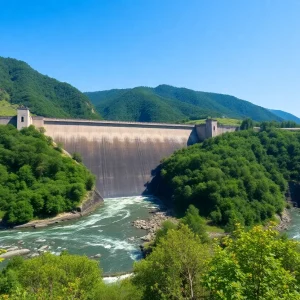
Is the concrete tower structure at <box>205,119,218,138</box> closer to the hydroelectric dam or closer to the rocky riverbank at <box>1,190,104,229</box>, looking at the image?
the hydroelectric dam

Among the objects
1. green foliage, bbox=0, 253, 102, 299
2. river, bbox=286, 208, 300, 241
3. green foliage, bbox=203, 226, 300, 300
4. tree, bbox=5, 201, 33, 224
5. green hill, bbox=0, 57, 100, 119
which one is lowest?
river, bbox=286, 208, 300, 241

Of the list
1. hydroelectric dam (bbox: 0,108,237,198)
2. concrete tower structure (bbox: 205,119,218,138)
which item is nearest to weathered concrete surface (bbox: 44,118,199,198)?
hydroelectric dam (bbox: 0,108,237,198)

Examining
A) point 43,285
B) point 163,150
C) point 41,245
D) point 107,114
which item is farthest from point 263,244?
point 107,114

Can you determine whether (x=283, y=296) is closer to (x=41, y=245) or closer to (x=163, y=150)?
(x=41, y=245)

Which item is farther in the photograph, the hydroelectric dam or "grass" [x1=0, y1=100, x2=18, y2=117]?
"grass" [x1=0, y1=100, x2=18, y2=117]

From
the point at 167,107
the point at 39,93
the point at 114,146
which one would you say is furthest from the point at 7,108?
the point at 167,107

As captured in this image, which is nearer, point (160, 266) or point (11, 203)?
point (160, 266)

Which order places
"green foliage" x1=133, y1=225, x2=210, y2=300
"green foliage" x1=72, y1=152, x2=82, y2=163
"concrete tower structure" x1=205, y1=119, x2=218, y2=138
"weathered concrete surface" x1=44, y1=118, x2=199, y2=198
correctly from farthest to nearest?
"concrete tower structure" x1=205, y1=119, x2=218, y2=138 → "weathered concrete surface" x1=44, y1=118, x2=199, y2=198 → "green foliage" x1=72, y1=152, x2=82, y2=163 → "green foliage" x1=133, y1=225, x2=210, y2=300
